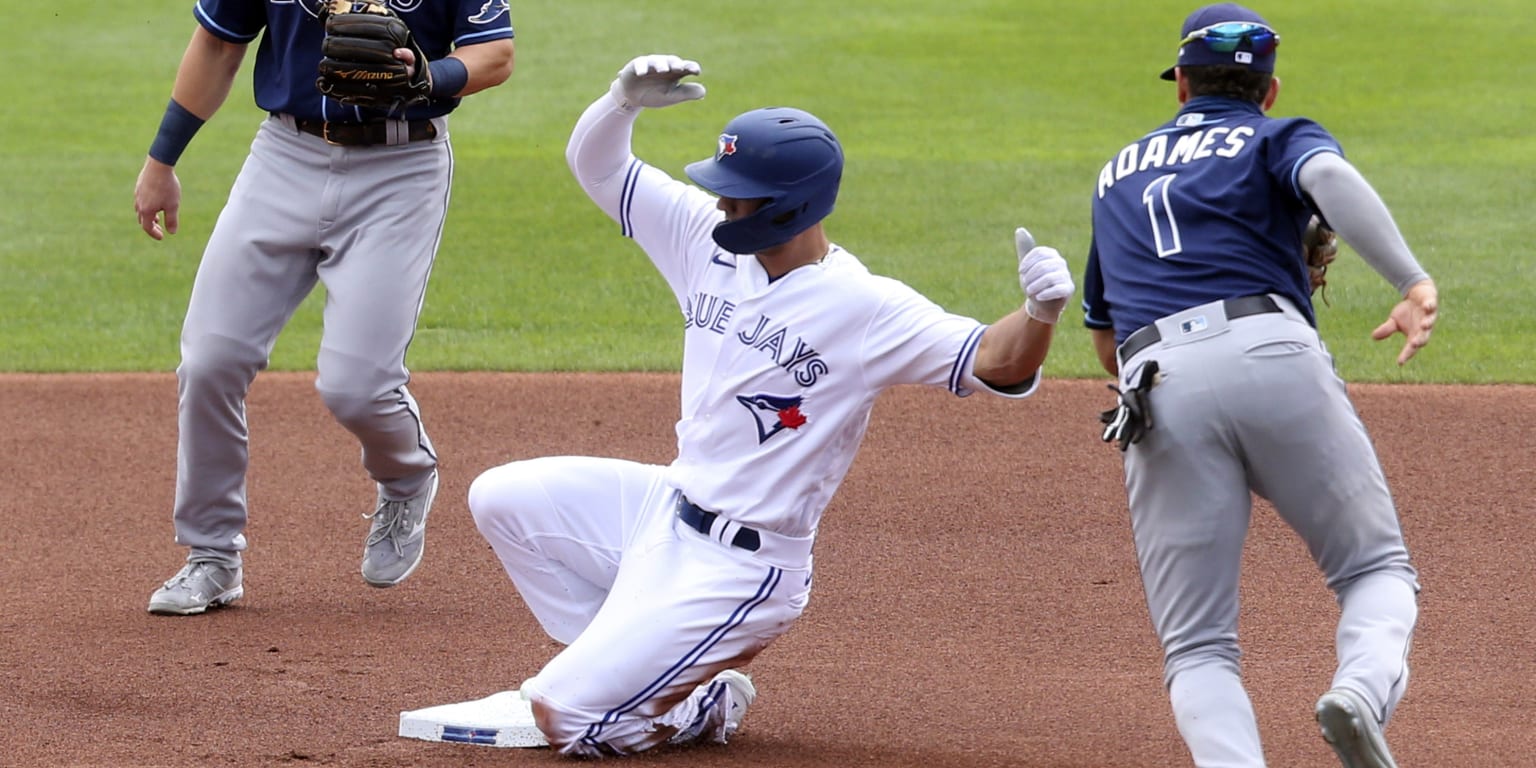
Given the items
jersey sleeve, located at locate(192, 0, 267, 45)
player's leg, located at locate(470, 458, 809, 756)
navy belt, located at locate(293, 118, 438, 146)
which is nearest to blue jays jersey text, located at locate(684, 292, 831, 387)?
player's leg, located at locate(470, 458, 809, 756)

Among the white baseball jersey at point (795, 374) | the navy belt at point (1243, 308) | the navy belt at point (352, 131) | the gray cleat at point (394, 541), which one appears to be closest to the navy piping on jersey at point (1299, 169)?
the navy belt at point (1243, 308)

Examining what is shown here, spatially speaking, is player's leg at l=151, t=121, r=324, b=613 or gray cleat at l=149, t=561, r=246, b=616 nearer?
player's leg at l=151, t=121, r=324, b=613

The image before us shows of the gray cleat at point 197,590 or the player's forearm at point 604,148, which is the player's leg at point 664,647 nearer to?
the player's forearm at point 604,148

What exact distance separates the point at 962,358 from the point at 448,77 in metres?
1.91

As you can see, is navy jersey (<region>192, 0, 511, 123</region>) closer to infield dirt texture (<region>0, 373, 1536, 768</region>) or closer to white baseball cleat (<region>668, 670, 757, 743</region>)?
infield dirt texture (<region>0, 373, 1536, 768</region>)

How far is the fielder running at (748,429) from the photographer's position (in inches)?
159

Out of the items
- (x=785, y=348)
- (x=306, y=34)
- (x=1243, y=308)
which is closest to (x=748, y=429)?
(x=785, y=348)

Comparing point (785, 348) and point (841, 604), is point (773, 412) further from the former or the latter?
point (841, 604)

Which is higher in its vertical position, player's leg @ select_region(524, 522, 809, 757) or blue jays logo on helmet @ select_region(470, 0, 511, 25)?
blue jays logo on helmet @ select_region(470, 0, 511, 25)

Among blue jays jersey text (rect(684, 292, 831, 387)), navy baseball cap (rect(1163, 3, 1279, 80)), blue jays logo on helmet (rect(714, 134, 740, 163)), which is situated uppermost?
navy baseball cap (rect(1163, 3, 1279, 80))

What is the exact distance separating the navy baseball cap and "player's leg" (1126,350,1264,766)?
0.66 meters

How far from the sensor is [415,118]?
17.1 feet

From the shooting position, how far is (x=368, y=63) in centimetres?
480

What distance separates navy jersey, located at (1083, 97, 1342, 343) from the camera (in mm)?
3658
